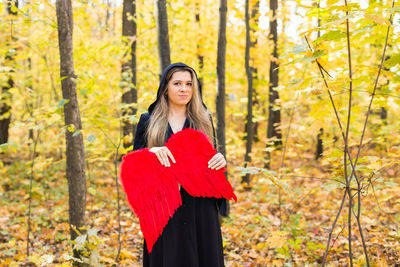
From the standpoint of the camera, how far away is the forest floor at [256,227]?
356 cm

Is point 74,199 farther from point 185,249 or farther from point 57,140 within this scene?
point 57,140

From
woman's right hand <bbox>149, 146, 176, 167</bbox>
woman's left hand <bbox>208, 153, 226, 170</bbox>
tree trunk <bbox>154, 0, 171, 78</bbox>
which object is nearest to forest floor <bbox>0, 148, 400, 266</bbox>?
woman's left hand <bbox>208, 153, 226, 170</bbox>

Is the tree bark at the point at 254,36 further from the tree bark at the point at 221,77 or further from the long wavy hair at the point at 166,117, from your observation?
the long wavy hair at the point at 166,117

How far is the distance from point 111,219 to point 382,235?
515 cm

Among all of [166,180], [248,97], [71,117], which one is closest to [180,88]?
[166,180]

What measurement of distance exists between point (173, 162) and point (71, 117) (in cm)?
179

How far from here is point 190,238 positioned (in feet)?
Answer: 7.06

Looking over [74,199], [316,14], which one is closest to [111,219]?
[74,199]

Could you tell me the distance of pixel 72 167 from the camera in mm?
3371

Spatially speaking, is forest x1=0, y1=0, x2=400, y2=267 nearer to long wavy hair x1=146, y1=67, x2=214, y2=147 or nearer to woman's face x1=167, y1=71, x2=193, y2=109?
long wavy hair x1=146, y1=67, x2=214, y2=147

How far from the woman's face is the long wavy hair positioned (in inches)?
1.7

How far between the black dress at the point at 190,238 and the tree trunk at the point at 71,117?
1.40m

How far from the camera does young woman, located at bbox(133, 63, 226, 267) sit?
2135 millimetres

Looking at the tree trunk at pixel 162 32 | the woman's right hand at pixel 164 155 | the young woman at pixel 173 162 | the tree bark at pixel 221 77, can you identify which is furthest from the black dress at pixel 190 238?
the tree bark at pixel 221 77
